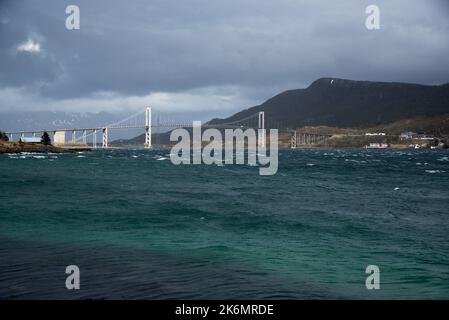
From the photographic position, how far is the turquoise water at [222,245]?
9.69 m

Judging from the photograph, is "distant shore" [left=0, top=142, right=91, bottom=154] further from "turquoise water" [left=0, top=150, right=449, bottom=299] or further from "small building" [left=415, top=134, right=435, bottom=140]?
"small building" [left=415, top=134, right=435, bottom=140]

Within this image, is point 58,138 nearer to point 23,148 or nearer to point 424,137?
point 23,148

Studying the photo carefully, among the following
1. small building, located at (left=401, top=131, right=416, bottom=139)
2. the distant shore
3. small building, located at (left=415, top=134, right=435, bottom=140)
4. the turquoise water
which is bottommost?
the turquoise water

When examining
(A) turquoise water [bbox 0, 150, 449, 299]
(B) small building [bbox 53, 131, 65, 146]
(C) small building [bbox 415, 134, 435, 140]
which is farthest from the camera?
(C) small building [bbox 415, 134, 435, 140]

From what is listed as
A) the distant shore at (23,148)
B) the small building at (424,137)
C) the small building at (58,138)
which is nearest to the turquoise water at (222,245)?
the distant shore at (23,148)

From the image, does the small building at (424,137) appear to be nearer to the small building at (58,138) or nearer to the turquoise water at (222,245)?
the small building at (58,138)

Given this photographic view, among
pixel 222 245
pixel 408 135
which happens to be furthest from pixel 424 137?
Answer: pixel 222 245

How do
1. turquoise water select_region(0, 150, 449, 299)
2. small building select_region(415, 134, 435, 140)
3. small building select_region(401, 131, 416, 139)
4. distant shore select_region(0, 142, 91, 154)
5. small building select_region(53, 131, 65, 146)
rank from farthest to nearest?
1. small building select_region(401, 131, 416, 139)
2. small building select_region(415, 134, 435, 140)
3. small building select_region(53, 131, 65, 146)
4. distant shore select_region(0, 142, 91, 154)
5. turquoise water select_region(0, 150, 449, 299)

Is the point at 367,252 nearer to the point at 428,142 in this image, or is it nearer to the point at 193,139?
the point at 193,139

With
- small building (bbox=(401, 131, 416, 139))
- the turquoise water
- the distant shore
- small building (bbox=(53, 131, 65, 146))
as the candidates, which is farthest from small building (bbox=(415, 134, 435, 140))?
the turquoise water

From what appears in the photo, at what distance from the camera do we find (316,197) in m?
26.8

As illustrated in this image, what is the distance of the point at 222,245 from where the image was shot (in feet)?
45.7

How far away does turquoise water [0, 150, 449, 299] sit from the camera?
9688 millimetres

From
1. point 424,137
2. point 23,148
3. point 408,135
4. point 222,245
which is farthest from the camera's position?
point 408,135
